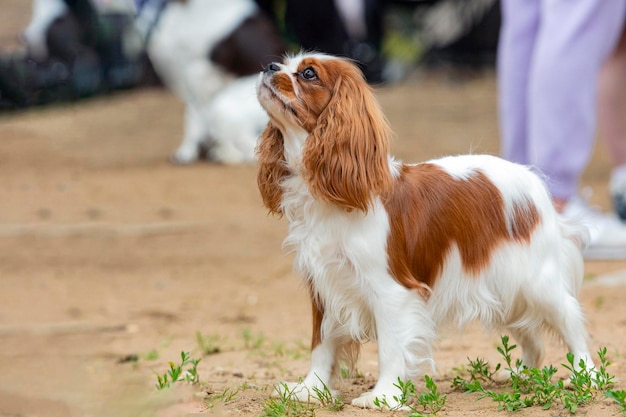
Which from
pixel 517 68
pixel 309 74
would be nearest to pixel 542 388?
pixel 309 74

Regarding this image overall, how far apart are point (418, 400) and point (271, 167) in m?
1.01

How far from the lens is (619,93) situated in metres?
7.68

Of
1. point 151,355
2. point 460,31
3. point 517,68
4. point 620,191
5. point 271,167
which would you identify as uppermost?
point 460,31

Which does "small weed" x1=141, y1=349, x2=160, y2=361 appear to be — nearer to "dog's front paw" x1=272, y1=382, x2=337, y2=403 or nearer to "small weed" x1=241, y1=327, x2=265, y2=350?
"small weed" x1=241, y1=327, x2=265, y2=350

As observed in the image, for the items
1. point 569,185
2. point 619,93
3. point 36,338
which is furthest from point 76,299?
point 619,93

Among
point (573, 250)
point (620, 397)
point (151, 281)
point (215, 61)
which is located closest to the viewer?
point (620, 397)

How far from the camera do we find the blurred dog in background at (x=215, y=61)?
10.6 meters

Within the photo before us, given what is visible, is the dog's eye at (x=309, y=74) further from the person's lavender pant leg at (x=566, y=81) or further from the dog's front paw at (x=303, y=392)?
the person's lavender pant leg at (x=566, y=81)

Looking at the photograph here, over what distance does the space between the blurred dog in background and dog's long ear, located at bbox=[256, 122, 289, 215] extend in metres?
6.19

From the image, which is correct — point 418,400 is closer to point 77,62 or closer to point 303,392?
point 303,392

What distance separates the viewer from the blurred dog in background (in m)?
10.6

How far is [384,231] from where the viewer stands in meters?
4.09

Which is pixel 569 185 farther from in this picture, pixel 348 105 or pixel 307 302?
pixel 348 105

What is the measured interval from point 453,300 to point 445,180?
445 millimetres
